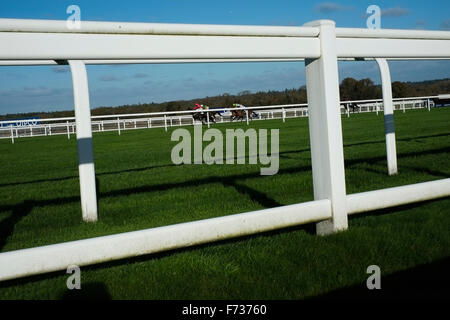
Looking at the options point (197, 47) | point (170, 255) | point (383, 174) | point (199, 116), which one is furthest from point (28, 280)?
point (199, 116)

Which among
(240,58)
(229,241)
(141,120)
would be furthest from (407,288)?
Answer: (141,120)

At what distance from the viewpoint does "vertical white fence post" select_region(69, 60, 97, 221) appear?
320cm

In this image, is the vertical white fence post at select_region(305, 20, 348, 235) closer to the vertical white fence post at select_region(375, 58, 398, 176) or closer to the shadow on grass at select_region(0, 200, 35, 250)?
the shadow on grass at select_region(0, 200, 35, 250)

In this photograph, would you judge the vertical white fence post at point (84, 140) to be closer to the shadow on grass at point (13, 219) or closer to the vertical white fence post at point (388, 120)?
the shadow on grass at point (13, 219)

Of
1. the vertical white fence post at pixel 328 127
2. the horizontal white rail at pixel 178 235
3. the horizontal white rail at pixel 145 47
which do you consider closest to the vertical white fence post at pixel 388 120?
the horizontal white rail at pixel 178 235

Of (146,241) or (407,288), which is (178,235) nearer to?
(146,241)

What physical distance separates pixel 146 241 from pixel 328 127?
3.63 ft

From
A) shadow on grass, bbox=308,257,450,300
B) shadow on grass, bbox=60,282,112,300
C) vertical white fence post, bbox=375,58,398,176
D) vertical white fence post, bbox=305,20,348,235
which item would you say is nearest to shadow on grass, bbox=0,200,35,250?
shadow on grass, bbox=60,282,112,300

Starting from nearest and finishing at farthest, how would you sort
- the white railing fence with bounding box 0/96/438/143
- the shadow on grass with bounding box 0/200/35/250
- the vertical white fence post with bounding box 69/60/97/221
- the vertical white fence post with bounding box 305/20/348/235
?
the vertical white fence post with bounding box 305/20/348/235, the shadow on grass with bounding box 0/200/35/250, the vertical white fence post with bounding box 69/60/97/221, the white railing fence with bounding box 0/96/438/143

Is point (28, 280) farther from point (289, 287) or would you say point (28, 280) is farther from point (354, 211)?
point (354, 211)

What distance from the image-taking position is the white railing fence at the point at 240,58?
5.96ft

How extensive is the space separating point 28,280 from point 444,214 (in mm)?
2375

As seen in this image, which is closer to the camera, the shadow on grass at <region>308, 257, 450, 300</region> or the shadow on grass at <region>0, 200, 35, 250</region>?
the shadow on grass at <region>308, 257, 450, 300</region>

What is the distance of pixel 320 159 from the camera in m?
2.50
